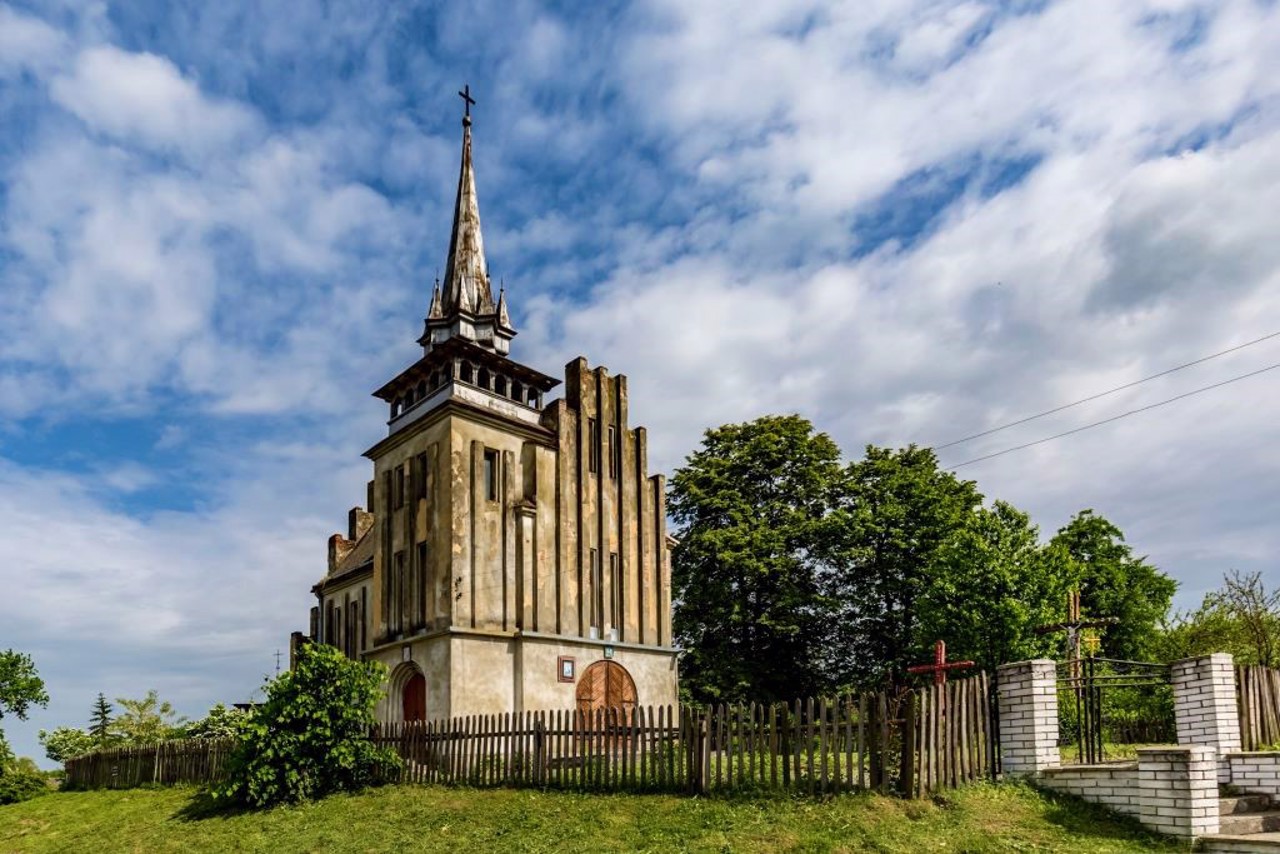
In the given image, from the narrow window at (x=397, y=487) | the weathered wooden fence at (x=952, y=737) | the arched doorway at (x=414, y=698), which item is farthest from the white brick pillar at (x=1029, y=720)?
the narrow window at (x=397, y=487)

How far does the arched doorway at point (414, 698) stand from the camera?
80.3 ft

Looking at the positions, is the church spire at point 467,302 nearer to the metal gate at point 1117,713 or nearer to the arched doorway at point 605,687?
the arched doorway at point 605,687

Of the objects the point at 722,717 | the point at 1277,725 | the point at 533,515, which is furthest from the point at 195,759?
the point at 1277,725

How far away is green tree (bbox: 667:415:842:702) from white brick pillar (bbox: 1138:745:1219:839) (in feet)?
86.5

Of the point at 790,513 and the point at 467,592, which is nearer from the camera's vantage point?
the point at 467,592

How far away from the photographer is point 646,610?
2839 cm

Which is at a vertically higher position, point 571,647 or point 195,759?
point 571,647

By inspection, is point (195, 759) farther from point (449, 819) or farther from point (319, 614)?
point (449, 819)

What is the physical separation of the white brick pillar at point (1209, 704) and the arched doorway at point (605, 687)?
15399mm

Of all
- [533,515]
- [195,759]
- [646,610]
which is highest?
[533,515]

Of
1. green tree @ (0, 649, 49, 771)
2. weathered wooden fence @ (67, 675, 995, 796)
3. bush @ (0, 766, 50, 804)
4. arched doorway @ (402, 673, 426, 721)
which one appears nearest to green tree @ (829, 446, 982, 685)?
arched doorway @ (402, 673, 426, 721)

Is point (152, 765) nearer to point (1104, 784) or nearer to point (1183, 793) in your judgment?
point (1104, 784)

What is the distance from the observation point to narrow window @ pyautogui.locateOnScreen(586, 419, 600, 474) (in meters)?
28.3

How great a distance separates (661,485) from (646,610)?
3.97 meters
